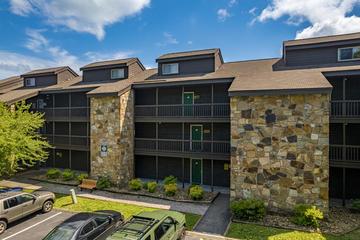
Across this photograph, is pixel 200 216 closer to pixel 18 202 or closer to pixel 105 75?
pixel 18 202

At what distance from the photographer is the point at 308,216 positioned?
11023 mm

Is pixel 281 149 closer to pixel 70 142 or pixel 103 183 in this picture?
pixel 103 183

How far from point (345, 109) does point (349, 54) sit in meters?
5.18

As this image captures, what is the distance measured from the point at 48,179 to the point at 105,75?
10721mm

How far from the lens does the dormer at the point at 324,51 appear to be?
16359 mm

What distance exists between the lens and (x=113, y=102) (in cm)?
Answer: 1744

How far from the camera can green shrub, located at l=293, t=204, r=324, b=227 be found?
10945mm

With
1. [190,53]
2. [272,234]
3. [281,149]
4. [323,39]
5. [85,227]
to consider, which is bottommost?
[272,234]

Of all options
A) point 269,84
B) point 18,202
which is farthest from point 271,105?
point 18,202

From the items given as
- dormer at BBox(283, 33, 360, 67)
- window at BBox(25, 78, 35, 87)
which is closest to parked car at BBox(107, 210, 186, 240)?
dormer at BBox(283, 33, 360, 67)

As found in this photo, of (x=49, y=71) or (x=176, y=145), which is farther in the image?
(x=49, y=71)

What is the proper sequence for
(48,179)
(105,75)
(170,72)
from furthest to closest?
(105,75) < (170,72) < (48,179)

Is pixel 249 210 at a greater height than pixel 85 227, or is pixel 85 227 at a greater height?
pixel 85 227

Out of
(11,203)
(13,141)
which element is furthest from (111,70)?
(11,203)
